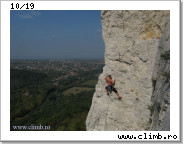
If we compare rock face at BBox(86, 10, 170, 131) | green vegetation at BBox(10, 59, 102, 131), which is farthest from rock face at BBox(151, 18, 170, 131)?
green vegetation at BBox(10, 59, 102, 131)

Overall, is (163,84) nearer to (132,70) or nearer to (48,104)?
(132,70)

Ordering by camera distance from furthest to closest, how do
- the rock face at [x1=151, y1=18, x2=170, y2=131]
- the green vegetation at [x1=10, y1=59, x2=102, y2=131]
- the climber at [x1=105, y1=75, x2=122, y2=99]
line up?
the green vegetation at [x1=10, y1=59, x2=102, y2=131] → the climber at [x1=105, y1=75, x2=122, y2=99] → the rock face at [x1=151, y1=18, x2=170, y2=131]

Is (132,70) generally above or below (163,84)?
above

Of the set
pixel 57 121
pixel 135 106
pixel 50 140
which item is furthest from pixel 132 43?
pixel 57 121

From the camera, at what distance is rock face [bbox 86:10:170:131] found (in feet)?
21.9

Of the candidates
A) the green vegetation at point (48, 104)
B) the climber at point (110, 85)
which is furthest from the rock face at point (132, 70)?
the green vegetation at point (48, 104)

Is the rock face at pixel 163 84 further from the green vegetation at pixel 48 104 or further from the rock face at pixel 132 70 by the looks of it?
the green vegetation at pixel 48 104

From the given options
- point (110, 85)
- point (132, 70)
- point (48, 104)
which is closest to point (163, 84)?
point (132, 70)

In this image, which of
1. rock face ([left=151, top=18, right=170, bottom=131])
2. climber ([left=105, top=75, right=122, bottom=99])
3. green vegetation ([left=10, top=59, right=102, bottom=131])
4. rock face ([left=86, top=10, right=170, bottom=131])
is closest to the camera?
rock face ([left=151, top=18, right=170, bottom=131])

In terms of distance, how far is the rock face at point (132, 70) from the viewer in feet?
21.9

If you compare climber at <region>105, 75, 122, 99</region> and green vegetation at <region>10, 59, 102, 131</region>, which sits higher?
climber at <region>105, 75, 122, 99</region>

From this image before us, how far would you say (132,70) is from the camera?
750 cm

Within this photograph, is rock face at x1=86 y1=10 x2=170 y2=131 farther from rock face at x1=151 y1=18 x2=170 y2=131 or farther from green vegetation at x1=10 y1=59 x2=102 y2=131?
green vegetation at x1=10 y1=59 x2=102 y2=131

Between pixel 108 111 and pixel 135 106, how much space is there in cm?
149
